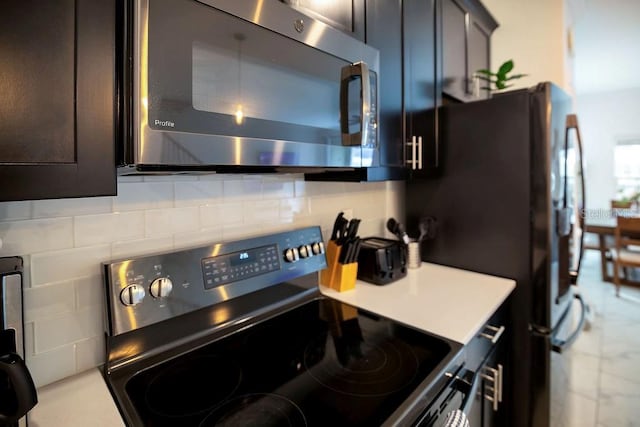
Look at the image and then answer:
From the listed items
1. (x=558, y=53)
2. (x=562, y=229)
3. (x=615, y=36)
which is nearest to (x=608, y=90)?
(x=615, y=36)

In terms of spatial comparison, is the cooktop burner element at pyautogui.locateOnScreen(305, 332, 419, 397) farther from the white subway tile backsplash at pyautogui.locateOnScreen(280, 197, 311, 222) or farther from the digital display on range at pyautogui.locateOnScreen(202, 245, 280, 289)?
the white subway tile backsplash at pyautogui.locateOnScreen(280, 197, 311, 222)

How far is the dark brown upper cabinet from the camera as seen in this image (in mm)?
1649

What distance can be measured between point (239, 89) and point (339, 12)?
490 millimetres

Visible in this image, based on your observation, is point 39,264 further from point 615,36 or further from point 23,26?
point 615,36

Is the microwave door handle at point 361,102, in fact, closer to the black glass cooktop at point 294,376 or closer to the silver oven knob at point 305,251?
the silver oven knob at point 305,251

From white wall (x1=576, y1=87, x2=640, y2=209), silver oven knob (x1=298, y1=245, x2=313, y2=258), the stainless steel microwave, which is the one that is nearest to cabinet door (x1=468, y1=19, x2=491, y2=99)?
the stainless steel microwave

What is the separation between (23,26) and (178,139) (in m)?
0.25

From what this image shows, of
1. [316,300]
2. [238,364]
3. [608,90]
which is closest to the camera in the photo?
[238,364]

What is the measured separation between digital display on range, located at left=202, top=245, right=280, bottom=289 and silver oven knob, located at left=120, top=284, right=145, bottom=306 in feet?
0.56

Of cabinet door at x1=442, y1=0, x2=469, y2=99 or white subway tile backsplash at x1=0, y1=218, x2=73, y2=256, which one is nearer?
white subway tile backsplash at x1=0, y1=218, x2=73, y2=256

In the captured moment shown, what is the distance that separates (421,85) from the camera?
140cm

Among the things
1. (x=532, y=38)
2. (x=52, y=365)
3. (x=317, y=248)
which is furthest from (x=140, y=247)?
(x=532, y=38)

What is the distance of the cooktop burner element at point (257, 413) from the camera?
0.67 metres

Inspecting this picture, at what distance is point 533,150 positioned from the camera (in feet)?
4.50
